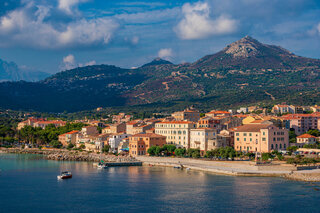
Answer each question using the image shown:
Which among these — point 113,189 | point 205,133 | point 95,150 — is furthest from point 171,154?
point 113,189

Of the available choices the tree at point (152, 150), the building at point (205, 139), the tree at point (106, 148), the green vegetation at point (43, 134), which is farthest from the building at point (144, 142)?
the green vegetation at point (43, 134)

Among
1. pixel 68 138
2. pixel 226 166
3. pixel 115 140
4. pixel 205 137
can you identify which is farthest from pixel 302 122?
pixel 68 138

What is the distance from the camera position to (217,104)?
171500 mm

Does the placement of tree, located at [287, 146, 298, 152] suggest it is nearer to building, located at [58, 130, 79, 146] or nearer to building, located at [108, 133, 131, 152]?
building, located at [108, 133, 131, 152]

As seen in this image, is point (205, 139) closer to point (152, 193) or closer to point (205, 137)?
point (205, 137)

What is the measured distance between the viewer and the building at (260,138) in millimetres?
70750

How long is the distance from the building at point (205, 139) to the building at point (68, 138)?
36519mm

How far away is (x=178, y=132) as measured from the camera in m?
81.1

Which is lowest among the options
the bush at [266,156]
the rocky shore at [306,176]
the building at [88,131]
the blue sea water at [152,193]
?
the blue sea water at [152,193]

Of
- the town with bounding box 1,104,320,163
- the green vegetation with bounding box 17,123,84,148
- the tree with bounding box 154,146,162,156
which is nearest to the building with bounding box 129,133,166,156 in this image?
the town with bounding box 1,104,320,163

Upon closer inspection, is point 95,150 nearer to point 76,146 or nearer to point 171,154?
point 76,146

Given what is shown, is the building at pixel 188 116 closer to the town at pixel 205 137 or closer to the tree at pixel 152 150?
the town at pixel 205 137

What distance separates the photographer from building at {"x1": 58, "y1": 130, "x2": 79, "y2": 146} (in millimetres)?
104688

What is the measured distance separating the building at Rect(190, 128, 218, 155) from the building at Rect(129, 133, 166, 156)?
7.13m
